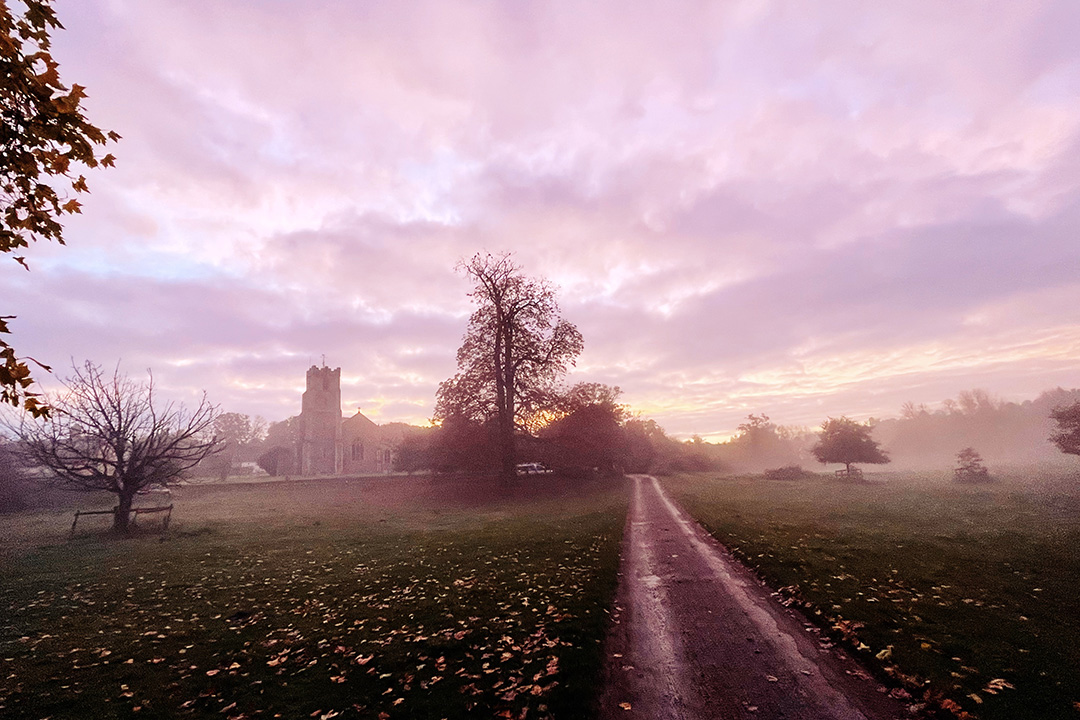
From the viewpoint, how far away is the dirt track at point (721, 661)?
559 cm

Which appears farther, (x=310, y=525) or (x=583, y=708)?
(x=310, y=525)

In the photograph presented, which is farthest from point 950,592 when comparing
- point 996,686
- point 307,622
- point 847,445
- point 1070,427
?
point 847,445

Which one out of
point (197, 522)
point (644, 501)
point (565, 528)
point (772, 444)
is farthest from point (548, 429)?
point (772, 444)

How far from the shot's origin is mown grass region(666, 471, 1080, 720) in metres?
5.77

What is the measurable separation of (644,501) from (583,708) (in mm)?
25515

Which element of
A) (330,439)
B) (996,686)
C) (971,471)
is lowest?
(971,471)

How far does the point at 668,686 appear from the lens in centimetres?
618

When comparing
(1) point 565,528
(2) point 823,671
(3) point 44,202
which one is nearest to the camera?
(3) point 44,202

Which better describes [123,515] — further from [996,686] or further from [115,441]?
[996,686]

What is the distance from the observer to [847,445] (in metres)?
54.4

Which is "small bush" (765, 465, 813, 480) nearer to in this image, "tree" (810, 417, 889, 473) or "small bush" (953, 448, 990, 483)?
"tree" (810, 417, 889, 473)

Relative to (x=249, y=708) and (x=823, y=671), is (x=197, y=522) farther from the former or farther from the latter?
(x=823, y=671)

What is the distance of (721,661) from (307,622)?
8009 millimetres

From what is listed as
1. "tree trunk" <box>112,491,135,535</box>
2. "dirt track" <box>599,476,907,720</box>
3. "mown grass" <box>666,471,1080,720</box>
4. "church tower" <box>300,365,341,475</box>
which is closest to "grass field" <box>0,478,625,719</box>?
"dirt track" <box>599,476,907,720</box>
